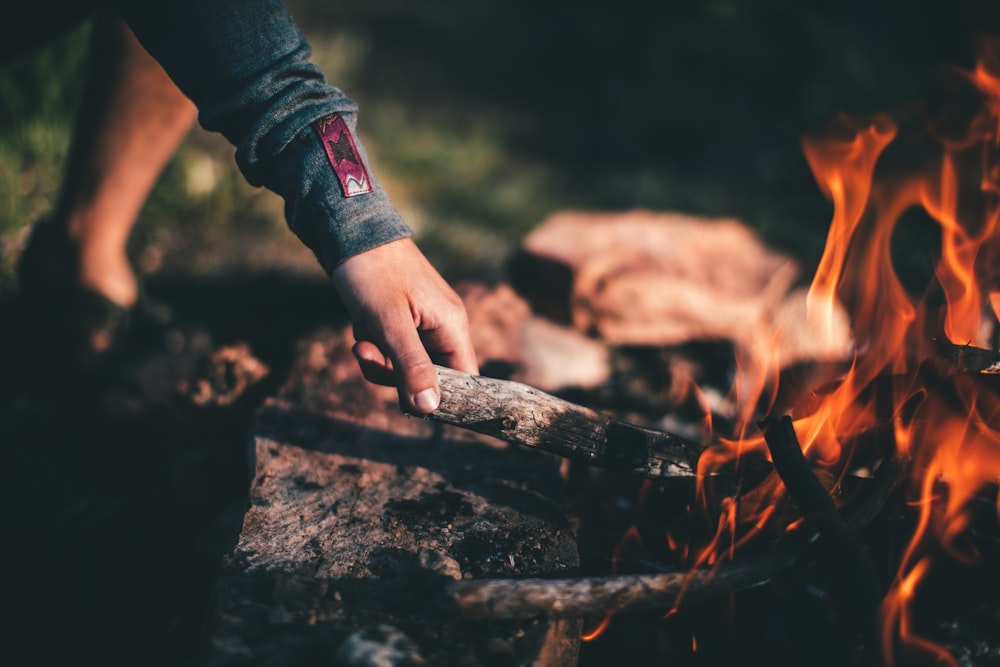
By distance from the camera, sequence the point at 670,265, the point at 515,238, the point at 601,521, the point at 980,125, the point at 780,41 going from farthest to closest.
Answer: the point at 780,41 → the point at 515,238 → the point at 670,265 → the point at 980,125 → the point at 601,521

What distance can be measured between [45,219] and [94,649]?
186 cm

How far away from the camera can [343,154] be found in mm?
1382

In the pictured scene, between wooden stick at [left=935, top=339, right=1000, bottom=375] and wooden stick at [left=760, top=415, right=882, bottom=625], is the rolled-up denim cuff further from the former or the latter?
wooden stick at [left=935, top=339, right=1000, bottom=375]

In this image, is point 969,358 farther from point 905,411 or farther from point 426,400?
point 426,400

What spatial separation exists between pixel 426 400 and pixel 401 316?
185mm

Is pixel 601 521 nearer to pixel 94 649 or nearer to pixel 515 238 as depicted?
pixel 94 649

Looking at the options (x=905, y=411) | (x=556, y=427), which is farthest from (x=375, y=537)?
(x=905, y=411)

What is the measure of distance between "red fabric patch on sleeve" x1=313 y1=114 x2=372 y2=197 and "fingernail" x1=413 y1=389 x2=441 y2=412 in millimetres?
468

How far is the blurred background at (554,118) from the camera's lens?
316 centimetres

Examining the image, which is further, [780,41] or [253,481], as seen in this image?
[780,41]

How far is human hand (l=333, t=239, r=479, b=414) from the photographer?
130cm

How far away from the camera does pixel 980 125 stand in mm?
2184

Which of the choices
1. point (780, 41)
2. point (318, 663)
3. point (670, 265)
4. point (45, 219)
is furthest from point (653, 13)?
point (318, 663)

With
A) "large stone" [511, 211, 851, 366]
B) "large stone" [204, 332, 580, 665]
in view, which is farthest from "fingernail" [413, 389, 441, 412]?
"large stone" [511, 211, 851, 366]
